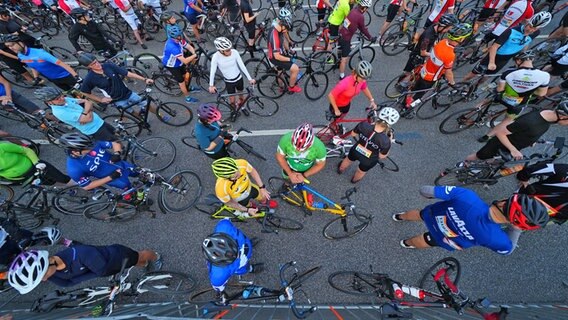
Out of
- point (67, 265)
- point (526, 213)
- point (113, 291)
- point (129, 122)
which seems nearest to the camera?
point (526, 213)

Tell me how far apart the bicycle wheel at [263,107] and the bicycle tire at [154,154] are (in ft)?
7.38

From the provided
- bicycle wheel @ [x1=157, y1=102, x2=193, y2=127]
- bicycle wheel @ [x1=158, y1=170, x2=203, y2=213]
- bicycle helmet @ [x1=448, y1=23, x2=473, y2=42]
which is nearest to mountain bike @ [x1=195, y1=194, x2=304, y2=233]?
bicycle wheel @ [x1=158, y1=170, x2=203, y2=213]

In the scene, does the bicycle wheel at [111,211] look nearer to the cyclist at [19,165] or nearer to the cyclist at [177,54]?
the cyclist at [19,165]

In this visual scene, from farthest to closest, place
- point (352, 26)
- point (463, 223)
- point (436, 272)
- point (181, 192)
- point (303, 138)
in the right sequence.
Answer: point (352, 26) < point (181, 192) < point (436, 272) < point (303, 138) < point (463, 223)

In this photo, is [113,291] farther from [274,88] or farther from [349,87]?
[274,88]

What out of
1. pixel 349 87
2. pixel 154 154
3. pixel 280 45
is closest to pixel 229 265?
pixel 154 154

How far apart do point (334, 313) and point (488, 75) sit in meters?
6.21

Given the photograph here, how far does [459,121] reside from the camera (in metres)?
5.93

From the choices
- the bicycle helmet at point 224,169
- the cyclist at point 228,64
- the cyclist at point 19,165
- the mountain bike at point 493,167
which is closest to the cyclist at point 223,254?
the bicycle helmet at point 224,169

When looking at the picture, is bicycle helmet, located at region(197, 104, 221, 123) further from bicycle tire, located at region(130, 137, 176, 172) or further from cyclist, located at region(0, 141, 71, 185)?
cyclist, located at region(0, 141, 71, 185)

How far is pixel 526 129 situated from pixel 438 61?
2.07m

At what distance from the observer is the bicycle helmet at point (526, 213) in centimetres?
262

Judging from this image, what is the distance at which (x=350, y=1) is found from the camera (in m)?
6.96

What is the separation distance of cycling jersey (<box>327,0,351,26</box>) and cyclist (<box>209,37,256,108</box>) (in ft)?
9.94
